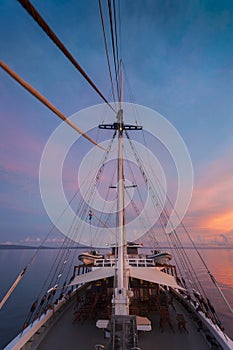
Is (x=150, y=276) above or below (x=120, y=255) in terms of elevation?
below

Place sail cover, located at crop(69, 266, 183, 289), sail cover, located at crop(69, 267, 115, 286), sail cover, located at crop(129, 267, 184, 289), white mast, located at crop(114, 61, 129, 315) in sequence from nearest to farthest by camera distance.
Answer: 1. white mast, located at crop(114, 61, 129, 315)
2. sail cover, located at crop(129, 267, 184, 289)
3. sail cover, located at crop(69, 266, 183, 289)
4. sail cover, located at crop(69, 267, 115, 286)

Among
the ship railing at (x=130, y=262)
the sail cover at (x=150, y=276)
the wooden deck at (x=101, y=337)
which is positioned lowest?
the wooden deck at (x=101, y=337)

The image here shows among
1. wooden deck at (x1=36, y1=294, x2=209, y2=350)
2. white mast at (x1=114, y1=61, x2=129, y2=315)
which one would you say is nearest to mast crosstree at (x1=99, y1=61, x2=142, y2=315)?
white mast at (x1=114, y1=61, x2=129, y2=315)

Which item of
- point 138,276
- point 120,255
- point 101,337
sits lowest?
point 101,337

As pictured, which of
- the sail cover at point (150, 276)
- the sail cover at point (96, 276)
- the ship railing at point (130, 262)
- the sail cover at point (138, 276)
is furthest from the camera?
the ship railing at point (130, 262)

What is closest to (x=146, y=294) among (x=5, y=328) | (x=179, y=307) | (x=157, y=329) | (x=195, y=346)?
(x=179, y=307)

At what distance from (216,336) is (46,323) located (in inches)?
253

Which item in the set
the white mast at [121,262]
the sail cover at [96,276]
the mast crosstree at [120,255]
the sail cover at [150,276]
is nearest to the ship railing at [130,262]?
the sail cover at [96,276]

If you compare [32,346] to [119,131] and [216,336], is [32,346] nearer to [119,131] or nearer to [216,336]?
[216,336]

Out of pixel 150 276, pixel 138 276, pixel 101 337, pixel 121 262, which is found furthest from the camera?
pixel 150 276

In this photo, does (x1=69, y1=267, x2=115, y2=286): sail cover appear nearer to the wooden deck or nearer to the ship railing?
the ship railing

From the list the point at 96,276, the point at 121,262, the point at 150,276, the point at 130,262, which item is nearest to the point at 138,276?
the point at 150,276

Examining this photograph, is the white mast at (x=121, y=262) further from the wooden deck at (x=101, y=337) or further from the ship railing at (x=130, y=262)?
the ship railing at (x=130, y=262)

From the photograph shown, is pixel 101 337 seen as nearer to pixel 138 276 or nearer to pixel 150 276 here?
pixel 138 276
